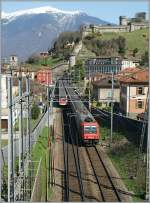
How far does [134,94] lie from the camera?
46.0 ft

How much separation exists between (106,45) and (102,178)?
1031 inches

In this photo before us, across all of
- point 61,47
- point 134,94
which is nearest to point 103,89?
point 134,94

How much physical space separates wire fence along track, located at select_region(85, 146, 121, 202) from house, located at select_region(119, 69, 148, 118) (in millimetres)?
4321

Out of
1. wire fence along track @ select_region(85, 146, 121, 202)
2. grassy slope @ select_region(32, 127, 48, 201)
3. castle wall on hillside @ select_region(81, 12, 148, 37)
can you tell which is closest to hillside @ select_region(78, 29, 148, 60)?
castle wall on hillside @ select_region(81, 12, 148, 37)

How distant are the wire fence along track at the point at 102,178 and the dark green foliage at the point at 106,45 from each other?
20.5m

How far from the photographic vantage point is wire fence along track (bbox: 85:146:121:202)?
601cm

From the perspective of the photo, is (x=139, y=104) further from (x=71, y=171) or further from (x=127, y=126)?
(x=71, y=171)

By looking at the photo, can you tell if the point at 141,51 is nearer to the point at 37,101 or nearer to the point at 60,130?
the point at 37,101

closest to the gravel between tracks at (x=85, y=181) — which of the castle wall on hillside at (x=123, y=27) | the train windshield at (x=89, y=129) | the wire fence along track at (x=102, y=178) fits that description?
the wire fence along track at (x=102, y=178)

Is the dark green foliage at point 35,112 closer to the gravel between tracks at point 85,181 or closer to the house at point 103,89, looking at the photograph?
the house at point 103,89

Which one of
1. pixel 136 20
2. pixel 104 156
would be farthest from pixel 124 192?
pixel 136 20

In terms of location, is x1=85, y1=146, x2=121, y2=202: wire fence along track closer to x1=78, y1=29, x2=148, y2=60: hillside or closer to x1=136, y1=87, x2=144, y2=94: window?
x1=136, y1=87, x2=144, y2=94: window

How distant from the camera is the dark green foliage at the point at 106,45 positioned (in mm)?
31147

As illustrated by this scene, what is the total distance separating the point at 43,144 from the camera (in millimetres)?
9742
